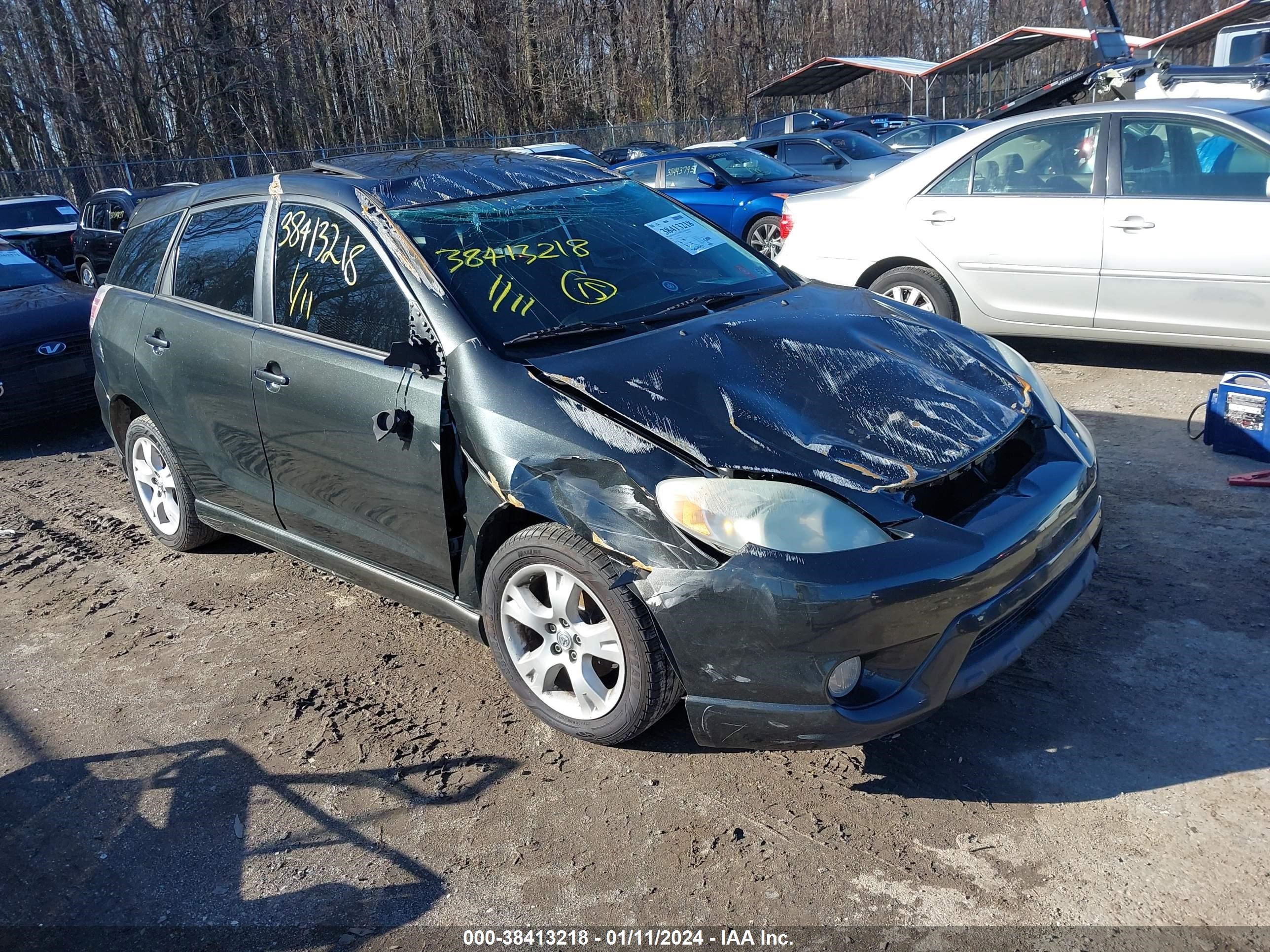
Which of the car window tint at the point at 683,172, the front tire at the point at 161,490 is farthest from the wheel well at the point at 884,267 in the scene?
the car window tint at the point at 683,172

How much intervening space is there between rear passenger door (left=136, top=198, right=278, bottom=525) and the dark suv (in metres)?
11.0

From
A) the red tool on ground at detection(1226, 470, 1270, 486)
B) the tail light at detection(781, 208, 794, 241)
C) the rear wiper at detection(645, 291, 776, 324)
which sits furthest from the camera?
the tail light at detection(781, 208, 794, 241)

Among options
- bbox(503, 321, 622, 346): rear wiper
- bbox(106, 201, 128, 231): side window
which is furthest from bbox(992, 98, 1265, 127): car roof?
bbox(106, 201, 128, 231): side window

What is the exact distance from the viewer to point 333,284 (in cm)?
380

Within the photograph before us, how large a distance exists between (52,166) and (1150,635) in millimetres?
26950

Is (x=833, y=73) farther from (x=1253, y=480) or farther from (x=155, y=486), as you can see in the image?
(x=155, y=486)

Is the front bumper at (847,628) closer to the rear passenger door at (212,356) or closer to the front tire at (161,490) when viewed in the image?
the rear passenger door at (212,356)

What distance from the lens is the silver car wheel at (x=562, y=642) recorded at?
3082mm

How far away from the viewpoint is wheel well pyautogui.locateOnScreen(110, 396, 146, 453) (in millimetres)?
5113

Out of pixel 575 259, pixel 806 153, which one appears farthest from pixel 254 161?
pixel 575 259

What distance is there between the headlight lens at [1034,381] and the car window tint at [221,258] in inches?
117

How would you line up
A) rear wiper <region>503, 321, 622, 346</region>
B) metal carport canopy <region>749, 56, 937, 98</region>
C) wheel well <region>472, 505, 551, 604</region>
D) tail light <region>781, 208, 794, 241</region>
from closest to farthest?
wheel well <region>472, 505, 551, 604</region>, rear wiper <region>503, 321, 622, 346</region>, tail light <region>781, 208, 794, 241</region>, metal carport canopy <region>749, 56, 937, 98</region>

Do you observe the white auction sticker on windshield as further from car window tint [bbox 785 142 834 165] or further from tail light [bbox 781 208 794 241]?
car window tint [bbox 785 142 834 165]

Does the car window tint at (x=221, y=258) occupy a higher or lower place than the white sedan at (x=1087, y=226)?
higher
